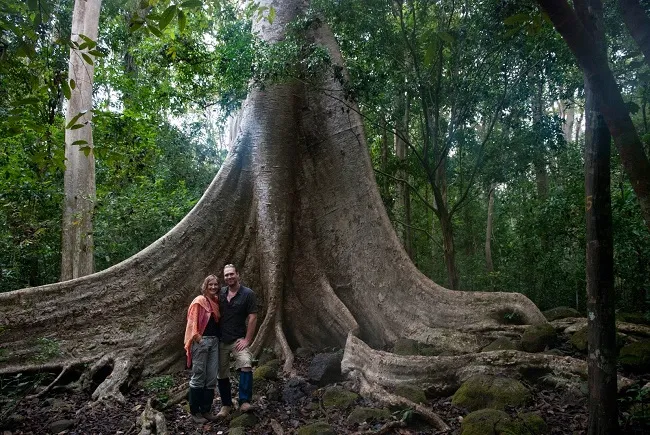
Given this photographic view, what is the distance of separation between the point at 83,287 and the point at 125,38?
7.57m

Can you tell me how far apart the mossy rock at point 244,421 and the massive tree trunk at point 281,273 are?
1421 millimetres

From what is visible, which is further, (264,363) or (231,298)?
(264,363)

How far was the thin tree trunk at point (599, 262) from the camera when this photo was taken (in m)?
2.55

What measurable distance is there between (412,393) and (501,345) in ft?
3.48

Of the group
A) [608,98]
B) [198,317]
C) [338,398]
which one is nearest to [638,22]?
[608,98]

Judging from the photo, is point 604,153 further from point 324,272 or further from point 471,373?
point 324,272

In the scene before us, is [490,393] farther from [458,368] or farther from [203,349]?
[203,349]

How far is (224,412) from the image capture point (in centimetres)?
442

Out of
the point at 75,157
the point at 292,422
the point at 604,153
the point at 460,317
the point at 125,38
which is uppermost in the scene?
the point at 125,38

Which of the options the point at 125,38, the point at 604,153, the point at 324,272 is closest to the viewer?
the point at 604,153

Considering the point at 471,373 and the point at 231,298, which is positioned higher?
the point at 231,298

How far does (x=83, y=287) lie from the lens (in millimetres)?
5715

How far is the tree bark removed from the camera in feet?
7.18


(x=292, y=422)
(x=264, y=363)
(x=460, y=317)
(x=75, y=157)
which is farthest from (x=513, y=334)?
(x=75, y=157)
